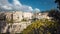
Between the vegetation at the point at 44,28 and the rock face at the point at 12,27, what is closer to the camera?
the vegetation at the point at 44,28

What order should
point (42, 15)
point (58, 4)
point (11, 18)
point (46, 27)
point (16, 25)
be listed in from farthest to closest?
point (11, 18), point (42, 15), point (16, 25), point (46, 27), point (58, 4)

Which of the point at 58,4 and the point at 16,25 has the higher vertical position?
the point at 58,4

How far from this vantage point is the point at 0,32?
42688 mm

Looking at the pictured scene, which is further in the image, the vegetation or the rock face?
the rock face

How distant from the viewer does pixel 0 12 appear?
50812 millimetres

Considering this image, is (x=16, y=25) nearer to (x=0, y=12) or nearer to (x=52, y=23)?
(x=0, y=12)

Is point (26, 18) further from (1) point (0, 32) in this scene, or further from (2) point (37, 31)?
(2) point (37, 31)

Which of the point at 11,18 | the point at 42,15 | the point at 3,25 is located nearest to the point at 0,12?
the point at 11,18

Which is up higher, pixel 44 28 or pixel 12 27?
pixel 44 28

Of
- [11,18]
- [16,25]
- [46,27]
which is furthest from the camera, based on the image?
[11,18]

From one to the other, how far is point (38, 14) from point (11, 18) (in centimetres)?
661

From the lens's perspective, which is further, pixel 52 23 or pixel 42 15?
pixel 42 15

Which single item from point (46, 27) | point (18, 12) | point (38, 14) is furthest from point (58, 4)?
point (18, 12)

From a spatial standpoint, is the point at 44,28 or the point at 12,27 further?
the point at 12,27
